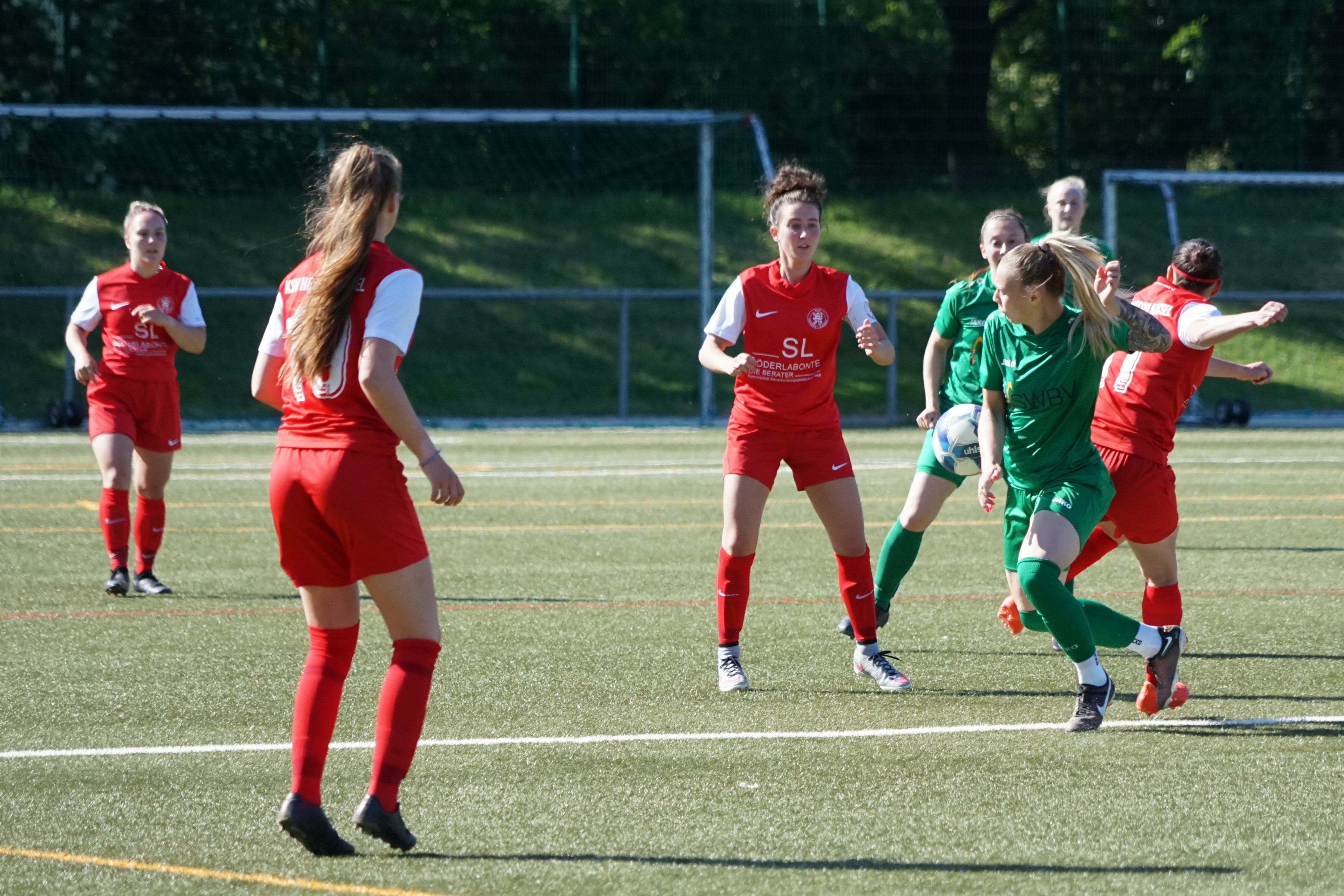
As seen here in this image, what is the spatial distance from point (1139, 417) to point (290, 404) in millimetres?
3267

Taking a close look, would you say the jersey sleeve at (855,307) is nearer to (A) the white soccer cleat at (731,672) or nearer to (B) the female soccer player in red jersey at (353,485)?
(A) the white soccer cleat at (731,672)

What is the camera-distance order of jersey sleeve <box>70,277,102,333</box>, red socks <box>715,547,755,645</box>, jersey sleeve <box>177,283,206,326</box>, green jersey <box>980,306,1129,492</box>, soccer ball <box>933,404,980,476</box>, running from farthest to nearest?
jersey sleeve <box>70,277,102,333</box> < jersey sleeve <box>177,283,206,326</box> < soccer ball <box>933,404,980,476</box> < red socks <box>715,547,755,645</box> < green jersey <box>980,306,1129,492</box>

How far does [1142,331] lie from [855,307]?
1247mm

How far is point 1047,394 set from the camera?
509 cm

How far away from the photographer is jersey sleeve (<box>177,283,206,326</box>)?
320 inches

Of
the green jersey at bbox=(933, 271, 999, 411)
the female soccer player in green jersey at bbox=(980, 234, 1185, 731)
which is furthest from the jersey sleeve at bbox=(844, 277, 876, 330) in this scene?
the female soccer player in green jersey at bbox=(980, 234, 1185, 731)

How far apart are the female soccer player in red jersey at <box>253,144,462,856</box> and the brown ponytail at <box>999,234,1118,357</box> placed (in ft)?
7.33

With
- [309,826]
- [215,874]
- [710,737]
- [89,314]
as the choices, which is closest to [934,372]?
[710,737]

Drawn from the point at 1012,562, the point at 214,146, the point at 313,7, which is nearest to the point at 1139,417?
the point at 1012,562

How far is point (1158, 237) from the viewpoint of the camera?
24969 millimetres

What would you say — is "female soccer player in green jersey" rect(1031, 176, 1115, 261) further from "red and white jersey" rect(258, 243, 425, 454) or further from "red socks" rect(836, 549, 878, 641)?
"red and white jersey" rect(258, 243, 425, 454)

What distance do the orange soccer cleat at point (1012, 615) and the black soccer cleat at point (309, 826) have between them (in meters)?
2.88

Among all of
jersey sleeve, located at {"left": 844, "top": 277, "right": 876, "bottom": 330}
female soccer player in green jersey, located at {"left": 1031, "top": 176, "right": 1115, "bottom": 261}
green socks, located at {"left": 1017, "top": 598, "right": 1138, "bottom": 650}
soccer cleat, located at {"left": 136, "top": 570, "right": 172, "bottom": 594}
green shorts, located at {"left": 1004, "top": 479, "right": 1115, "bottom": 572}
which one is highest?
female soccer player in green jersey, located at {"left": 1031, "top": 176, "right": 1115, "bottom": 261}

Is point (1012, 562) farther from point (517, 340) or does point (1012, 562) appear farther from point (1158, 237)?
point (1158, 237)
